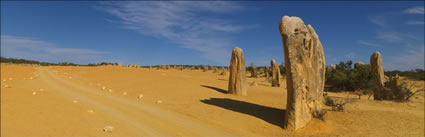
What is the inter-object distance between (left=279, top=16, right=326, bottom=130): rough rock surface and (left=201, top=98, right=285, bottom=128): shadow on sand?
789mm

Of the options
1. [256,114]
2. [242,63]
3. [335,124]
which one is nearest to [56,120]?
[256,114]

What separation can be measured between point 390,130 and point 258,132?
15.8ft

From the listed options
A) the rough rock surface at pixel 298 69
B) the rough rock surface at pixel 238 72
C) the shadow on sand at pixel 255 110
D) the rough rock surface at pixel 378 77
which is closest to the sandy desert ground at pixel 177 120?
the shadow on sand at pixel 255 110

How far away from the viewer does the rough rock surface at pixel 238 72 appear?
13828 millimetres

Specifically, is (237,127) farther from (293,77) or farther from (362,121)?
(362,121)

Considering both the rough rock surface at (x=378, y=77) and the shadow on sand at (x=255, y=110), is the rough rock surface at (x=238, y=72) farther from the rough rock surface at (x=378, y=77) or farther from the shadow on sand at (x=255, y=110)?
the rough rock surface at (x=378, y=77)

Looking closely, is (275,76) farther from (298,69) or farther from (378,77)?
(298,69)

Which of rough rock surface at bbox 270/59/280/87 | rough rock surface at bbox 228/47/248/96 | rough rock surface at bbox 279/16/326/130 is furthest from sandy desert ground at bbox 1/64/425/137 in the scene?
rough rock surface at bbox 270/59/280/87

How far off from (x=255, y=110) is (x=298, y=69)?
3324 mm

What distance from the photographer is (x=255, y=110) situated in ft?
32.9

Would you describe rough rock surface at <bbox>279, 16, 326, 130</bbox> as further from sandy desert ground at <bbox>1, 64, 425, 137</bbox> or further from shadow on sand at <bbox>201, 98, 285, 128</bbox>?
shadow on sand at <bbox>201, 98, 285, 128</bbox>

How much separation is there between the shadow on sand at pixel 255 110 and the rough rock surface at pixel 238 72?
6.71 feet

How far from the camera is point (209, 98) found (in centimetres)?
1305

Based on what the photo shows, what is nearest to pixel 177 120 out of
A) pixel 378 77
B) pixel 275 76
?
pixel 378 77
